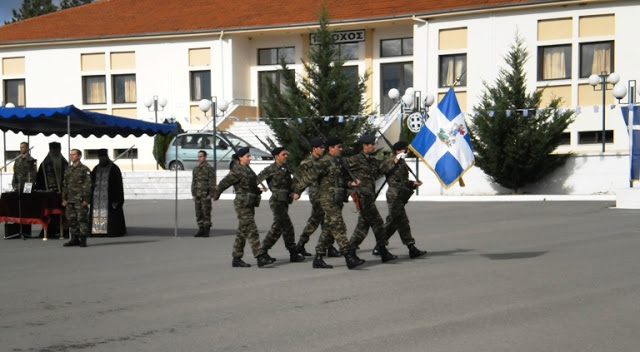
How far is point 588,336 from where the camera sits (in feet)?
27.5

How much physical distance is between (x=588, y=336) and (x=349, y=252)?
5.24 meters

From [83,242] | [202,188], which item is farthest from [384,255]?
[202,188]

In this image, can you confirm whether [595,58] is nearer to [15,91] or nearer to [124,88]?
[124,88]

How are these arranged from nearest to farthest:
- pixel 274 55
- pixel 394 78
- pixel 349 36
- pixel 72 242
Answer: pixel 72 242 < pixel 349 36 < pixel 394 78 < pixel 274 55

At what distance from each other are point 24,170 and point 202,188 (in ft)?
11.7

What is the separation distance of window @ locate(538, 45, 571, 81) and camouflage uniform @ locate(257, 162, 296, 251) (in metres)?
25.1

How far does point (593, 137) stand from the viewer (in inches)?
1427

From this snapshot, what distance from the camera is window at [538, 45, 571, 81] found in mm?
37172

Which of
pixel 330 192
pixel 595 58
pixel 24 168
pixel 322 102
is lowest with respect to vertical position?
pixel 330 192

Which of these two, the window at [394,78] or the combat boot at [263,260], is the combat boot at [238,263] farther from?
the window at [394,78]

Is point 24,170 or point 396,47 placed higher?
point 396,47

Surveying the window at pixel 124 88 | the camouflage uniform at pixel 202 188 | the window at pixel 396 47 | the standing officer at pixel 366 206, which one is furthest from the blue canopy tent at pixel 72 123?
the window at pixel 124 88

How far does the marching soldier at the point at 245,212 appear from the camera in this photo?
45.0ft

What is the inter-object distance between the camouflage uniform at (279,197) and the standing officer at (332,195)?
0.60 meters
